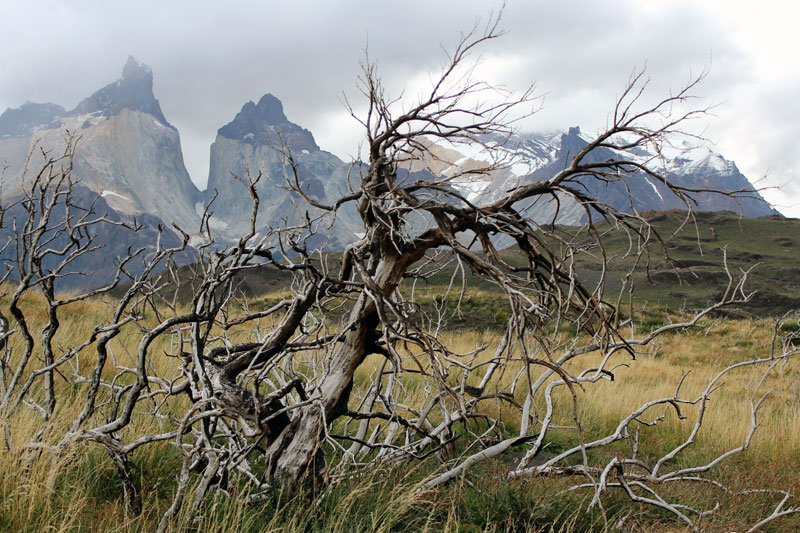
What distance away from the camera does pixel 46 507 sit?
7.47 ft

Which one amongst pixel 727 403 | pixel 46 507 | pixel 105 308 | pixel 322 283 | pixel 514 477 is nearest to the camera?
pixel 46 507

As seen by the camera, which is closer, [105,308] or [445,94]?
[445,94]

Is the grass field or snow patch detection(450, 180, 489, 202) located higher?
snow patch detection(450, 180, 489, 202)

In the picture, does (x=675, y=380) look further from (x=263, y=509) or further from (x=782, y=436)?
(x=263, y=509)

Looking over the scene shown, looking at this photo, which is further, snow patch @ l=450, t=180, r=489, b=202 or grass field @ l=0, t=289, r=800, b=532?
snow patch @ l=450, t=180, r=489, b=202

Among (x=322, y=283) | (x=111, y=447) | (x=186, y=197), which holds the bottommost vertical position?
(x=111, y=447)

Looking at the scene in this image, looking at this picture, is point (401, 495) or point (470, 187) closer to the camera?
point (470, 187)

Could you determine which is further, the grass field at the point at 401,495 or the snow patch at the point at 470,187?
the snow patch at the point at 470,187

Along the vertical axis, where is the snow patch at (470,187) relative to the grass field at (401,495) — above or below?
above

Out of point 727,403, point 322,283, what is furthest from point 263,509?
point 727,403

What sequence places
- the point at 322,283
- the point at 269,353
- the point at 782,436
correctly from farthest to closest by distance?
the point at 782,436
the point at 269,353
the point at 322,283

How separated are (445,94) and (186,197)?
670 feet

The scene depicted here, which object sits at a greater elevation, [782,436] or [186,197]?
[186,197]

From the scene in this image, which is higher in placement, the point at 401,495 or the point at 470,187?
the point at 470,187
